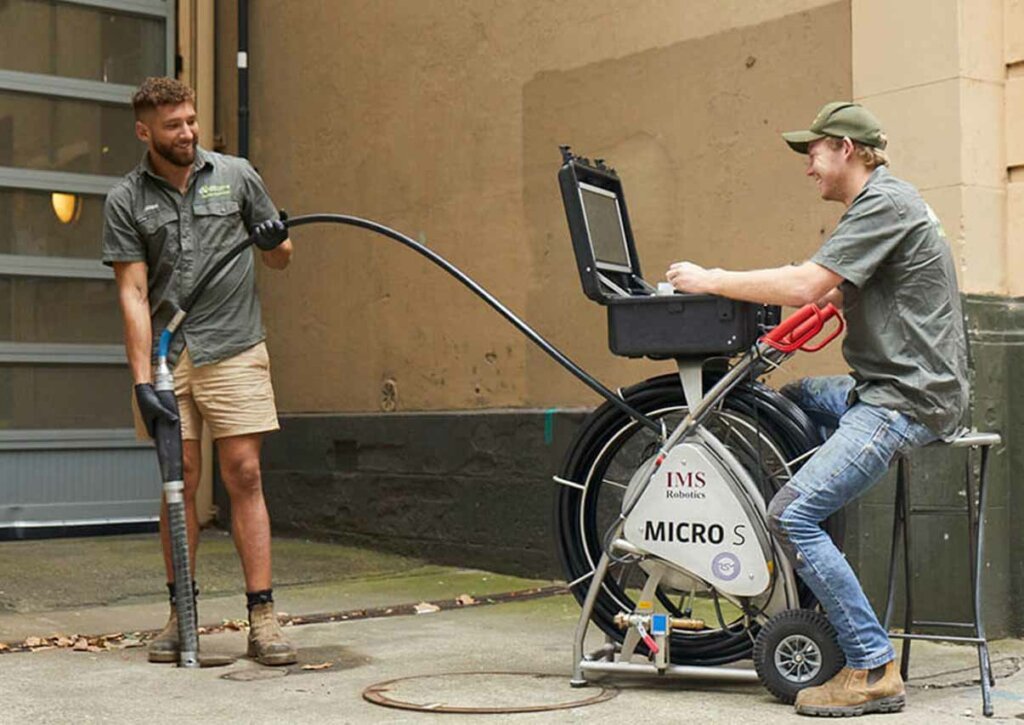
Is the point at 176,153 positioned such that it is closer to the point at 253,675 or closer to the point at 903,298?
the point at 253,675

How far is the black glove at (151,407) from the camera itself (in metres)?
5.00

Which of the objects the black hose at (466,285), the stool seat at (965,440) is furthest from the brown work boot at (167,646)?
the stool seat at (965,440)

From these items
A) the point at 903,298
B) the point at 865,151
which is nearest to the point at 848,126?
the point at 865,151

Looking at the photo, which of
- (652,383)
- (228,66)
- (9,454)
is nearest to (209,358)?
(652,383)

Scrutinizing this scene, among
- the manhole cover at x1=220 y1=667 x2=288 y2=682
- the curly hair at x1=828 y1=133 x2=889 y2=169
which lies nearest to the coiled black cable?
the curly hair at x1=828 y1=133 x2=889 y2=169

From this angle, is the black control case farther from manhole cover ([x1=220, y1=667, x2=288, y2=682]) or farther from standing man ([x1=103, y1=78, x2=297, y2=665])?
manhole cover ([x1=220, y1=667, x2=288, y2=682])

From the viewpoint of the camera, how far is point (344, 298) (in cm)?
838

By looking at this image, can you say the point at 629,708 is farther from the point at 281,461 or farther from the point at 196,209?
the point at 281,461

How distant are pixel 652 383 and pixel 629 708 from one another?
0.98 metres

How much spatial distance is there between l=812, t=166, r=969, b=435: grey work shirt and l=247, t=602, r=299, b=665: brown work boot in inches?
82.2

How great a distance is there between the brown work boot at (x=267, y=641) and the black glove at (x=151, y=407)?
70cm

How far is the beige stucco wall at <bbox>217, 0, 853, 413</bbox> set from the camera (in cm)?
618

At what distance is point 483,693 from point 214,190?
77.5 inches

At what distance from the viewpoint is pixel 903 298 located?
13.7ft
